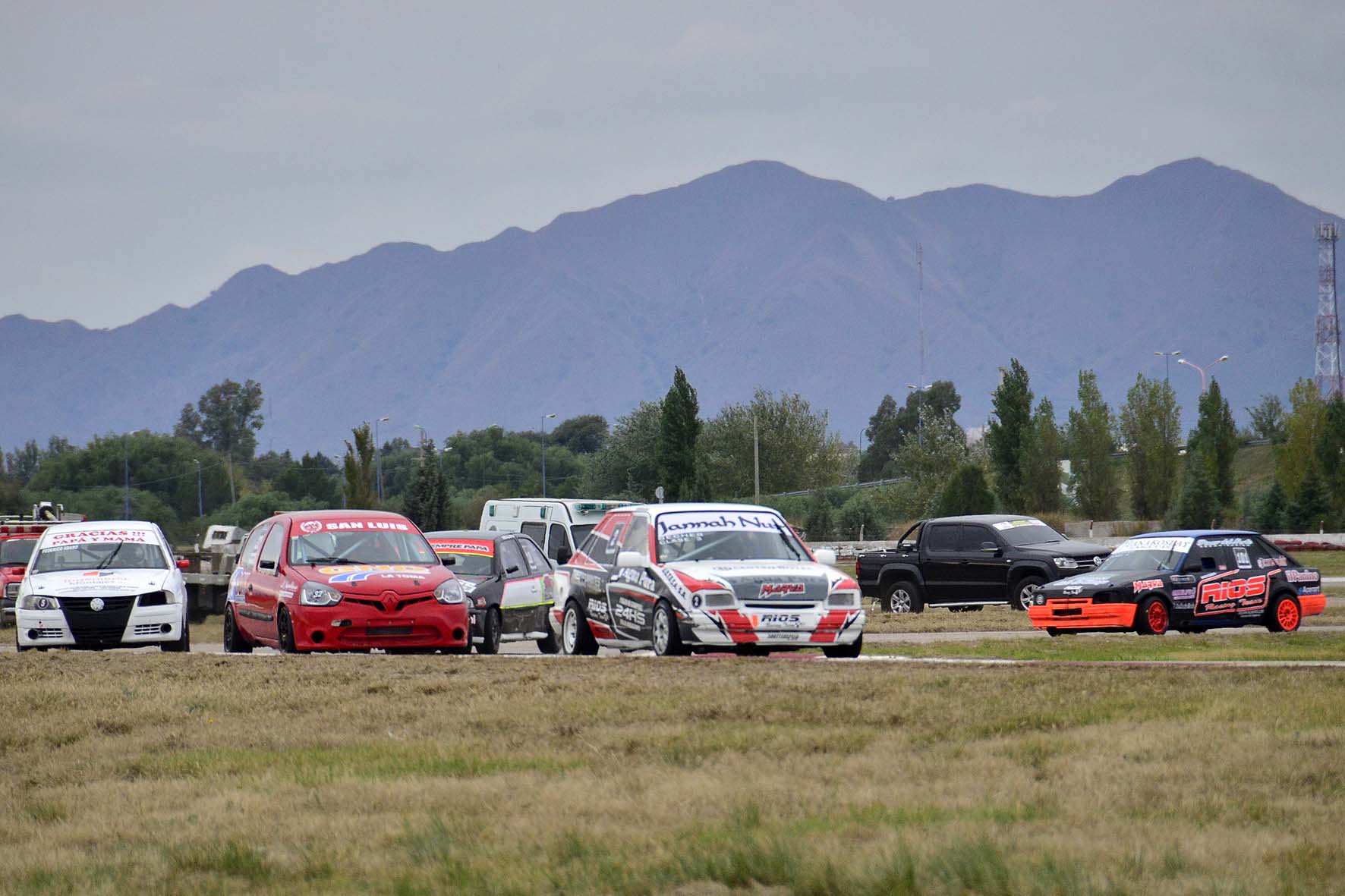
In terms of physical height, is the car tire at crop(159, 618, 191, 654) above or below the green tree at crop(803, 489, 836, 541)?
below

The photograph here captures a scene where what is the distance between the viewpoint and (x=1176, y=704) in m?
11.4

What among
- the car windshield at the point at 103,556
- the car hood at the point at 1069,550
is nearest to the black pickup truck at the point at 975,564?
the car hood at the point at 1069,550

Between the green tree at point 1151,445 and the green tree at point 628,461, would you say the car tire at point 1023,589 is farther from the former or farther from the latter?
the green tree at point 628,461

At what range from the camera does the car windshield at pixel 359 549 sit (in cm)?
1859

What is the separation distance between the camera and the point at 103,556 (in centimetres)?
2183

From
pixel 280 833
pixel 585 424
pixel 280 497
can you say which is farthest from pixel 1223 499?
pixel 585 424

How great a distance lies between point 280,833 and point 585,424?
6821 inches

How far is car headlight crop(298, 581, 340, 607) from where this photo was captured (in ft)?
58.3

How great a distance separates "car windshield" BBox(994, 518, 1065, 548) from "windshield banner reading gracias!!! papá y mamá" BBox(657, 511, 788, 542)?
36.6ft

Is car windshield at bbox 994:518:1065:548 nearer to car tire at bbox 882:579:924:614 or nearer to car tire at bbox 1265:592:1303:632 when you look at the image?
car tire at bbox 882:579:924:614

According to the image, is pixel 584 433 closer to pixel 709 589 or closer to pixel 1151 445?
pixel 1151 445

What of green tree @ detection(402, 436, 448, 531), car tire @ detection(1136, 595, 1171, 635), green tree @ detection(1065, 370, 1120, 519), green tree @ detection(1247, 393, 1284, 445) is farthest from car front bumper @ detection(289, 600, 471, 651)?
green tree @ detection(1247, 393, 1284, 445)

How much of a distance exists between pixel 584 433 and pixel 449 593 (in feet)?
531

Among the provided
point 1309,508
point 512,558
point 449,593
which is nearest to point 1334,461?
point 1309,508
